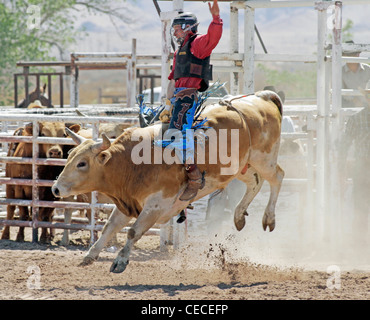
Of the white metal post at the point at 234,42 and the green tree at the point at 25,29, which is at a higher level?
the green tree at the point at 25,29

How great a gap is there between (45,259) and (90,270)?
867 millimetres

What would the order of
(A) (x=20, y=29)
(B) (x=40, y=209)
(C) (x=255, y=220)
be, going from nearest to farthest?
1. (B) (x=40, y=209)
2. (C) (x=255, y=220)
3. (A) (x=20, y=29)

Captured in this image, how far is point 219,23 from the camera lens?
590cm

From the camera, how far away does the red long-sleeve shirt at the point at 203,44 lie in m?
5.91

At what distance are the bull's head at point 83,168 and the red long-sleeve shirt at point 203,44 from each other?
3.15 ft

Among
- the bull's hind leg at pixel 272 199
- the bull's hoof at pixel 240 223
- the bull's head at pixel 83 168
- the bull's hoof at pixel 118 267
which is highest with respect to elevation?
the bull's head at pixel 83 168

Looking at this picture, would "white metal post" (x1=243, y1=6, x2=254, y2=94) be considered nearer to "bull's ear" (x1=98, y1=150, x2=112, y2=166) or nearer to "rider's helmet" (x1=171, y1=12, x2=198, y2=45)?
"rider's helmet" (x1=171, y1=12, x2=198, y2=45)

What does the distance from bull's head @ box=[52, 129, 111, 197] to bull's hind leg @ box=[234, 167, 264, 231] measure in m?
1.89

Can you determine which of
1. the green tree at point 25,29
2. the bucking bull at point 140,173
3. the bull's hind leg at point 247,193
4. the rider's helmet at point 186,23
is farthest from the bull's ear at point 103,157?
the green tree at point 25,29

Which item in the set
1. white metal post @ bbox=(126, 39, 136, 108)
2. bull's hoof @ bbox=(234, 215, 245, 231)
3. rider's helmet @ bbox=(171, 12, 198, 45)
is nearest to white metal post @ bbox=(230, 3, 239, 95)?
bull's hoof @ bbox=(234, 215, 245, 231)

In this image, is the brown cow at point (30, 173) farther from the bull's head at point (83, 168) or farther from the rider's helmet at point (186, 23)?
the rider's helmet at point (186, 23)

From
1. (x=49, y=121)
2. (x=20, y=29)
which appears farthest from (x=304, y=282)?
(x=20, y=29)

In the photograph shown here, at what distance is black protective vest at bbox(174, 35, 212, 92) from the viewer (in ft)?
20.5

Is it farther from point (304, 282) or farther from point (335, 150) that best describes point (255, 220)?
point (304, 282)
